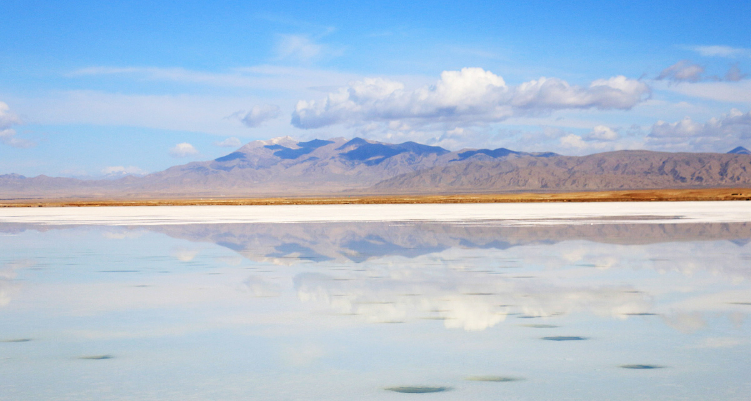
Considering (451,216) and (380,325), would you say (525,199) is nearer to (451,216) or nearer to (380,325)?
(451,216)

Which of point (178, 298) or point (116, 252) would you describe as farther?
point (116, 252)

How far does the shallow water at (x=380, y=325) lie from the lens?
18.4ft

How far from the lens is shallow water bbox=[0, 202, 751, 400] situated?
221 inches

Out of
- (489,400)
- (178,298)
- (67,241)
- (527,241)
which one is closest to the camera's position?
(489,400)

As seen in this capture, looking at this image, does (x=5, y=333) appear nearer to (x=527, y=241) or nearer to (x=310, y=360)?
(x=310, y=360)

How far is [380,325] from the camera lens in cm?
795

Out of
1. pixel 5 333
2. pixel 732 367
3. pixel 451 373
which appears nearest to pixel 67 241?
pixel 5 333

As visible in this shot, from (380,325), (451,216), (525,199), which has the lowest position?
(380,325)

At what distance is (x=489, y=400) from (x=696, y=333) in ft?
11.2

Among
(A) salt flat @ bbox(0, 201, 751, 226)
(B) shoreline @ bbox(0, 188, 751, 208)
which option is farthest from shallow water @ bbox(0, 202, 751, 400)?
(B) shoreline @ bbox(0, 188, 751, 208)

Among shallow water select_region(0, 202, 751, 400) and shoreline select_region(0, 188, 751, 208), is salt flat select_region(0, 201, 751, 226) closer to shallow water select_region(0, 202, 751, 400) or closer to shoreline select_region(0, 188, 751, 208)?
shallow water select_region(0, 202, 751, 400)

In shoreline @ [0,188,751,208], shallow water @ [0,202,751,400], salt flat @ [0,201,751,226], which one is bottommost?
shallow water @ [0,202,751,400]

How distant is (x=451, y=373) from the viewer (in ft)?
19.4

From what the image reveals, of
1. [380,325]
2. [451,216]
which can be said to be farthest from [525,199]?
[380,325]
